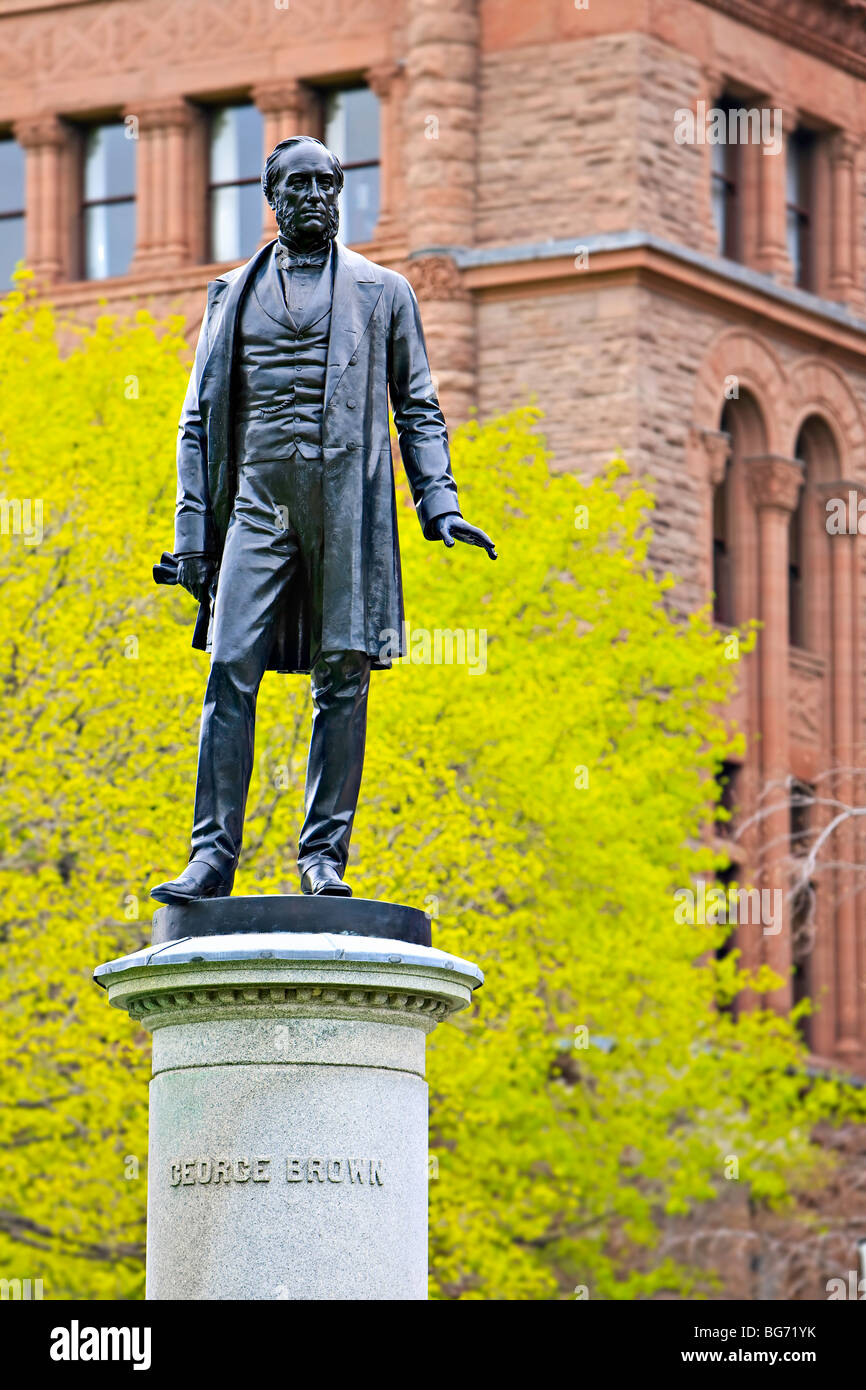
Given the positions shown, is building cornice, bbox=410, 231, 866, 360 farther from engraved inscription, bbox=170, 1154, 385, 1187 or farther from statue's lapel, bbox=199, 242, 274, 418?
engraved inscription, bbox=170, 1154, 385, 1187

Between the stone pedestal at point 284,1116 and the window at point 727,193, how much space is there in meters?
33.8

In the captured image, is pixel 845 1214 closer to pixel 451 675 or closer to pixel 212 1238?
pixel 451 675

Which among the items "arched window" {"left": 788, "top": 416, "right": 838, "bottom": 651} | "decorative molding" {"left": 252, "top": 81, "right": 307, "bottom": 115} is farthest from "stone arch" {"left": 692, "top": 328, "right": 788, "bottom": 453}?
"decorative molding" {"left": 252, "top": 81, "right": 307, "bottom": 115}

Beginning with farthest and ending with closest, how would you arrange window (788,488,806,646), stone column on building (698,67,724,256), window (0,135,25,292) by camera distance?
1. window (0,135,25,292)
2. window (788,488,806,646)
3. stone column on building (698,67,724,256)

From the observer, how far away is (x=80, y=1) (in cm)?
4797

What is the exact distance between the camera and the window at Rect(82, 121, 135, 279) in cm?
4794

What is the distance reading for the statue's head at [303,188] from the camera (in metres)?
13.5

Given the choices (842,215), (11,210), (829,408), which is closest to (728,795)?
(829,408)

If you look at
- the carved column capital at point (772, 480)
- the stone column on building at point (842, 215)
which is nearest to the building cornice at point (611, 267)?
the carved column capital at point (772, 480)

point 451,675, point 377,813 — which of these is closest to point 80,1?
point 451,675

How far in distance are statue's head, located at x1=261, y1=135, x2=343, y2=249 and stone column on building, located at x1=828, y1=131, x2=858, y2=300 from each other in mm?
34500

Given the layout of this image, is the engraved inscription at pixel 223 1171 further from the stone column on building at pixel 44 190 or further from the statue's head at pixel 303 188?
the stone column on building at pixel 44 190

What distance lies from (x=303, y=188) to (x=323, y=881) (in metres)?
2.71

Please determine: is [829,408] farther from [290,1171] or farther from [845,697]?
[290,1171]
